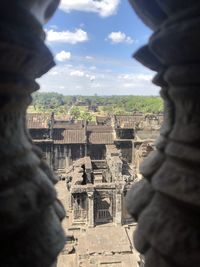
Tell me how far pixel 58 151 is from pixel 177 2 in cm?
2662

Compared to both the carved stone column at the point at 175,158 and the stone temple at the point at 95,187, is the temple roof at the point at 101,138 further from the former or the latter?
the carved stone column at the point at 175,158

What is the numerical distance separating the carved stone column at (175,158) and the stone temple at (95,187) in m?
2.38

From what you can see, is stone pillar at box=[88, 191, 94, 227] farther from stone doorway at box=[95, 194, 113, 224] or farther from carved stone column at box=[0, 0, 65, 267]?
carved stone column at box=[0, 0, 65, 267]

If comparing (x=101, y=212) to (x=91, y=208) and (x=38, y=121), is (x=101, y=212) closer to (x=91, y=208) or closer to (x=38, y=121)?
(x=91, y=208)

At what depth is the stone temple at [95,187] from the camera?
12422mm

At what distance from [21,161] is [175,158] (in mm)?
499

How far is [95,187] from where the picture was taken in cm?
1579

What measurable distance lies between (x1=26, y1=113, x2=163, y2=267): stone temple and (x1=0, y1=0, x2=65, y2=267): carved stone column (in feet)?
7.89

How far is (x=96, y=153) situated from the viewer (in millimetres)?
28219

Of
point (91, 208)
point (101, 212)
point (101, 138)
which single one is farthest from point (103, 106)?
point (91, 208)

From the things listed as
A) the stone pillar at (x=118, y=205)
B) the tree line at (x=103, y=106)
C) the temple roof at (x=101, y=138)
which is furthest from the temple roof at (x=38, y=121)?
the tree line at (x=103, y=106)

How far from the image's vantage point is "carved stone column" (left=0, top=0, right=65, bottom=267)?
0.95m

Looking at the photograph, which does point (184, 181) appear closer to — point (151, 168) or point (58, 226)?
point (151, 168)

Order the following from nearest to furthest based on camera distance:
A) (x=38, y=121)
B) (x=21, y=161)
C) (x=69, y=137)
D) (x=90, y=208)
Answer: (x=21, y=161) → (x=90, y=208) → (x=69, y=137) → (x=38, y=121)
